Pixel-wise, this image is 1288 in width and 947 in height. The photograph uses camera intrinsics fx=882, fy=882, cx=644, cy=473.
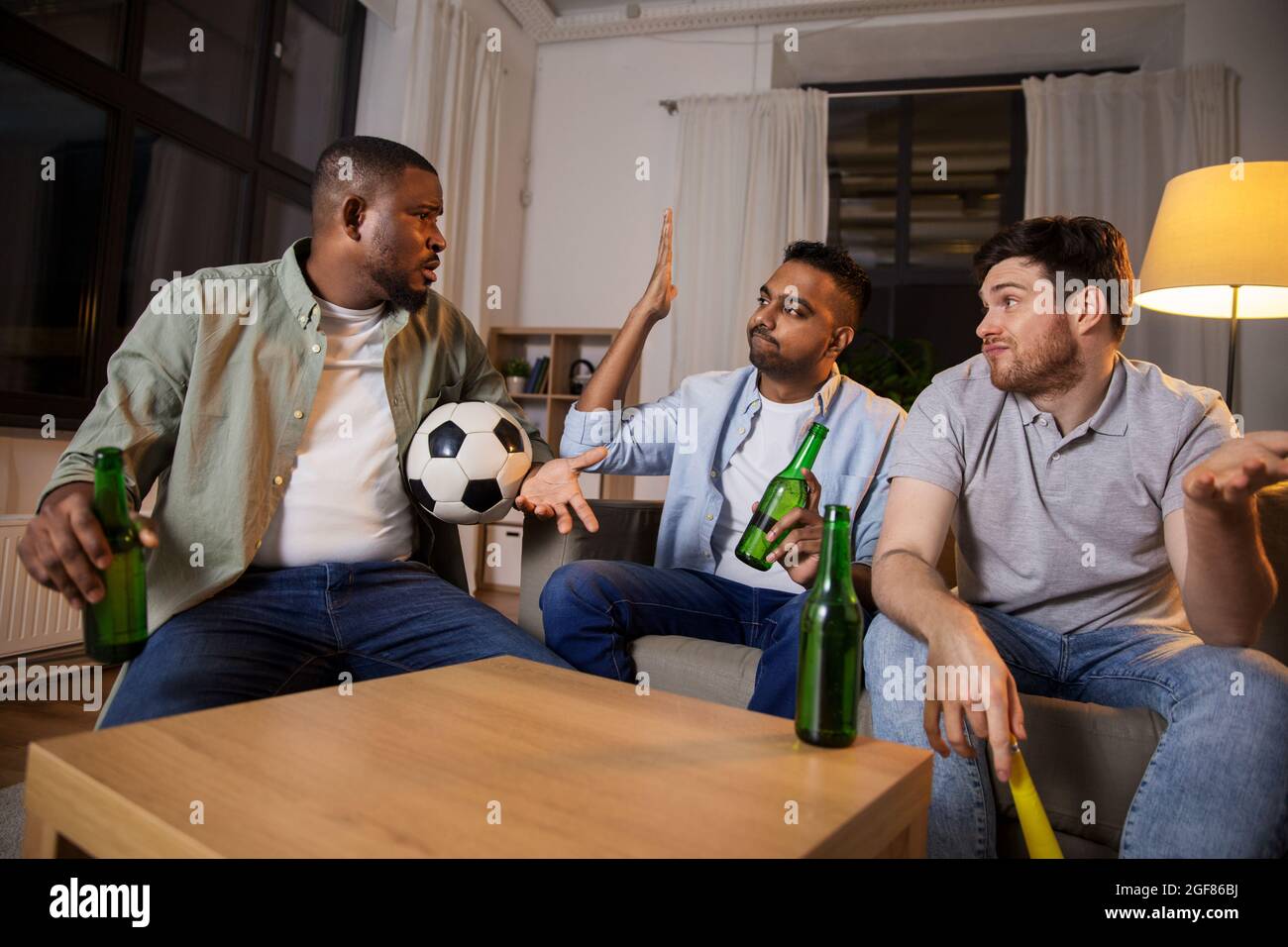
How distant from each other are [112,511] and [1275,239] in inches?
105

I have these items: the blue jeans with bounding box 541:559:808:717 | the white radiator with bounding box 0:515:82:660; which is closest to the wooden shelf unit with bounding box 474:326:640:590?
the white radiator with bounding box 0:515:82:660

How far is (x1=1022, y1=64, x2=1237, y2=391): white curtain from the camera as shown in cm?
408

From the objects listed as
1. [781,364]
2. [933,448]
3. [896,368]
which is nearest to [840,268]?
[781,364]

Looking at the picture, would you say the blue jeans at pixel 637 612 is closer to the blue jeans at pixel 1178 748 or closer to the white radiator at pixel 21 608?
the blue jeans at pixel 1178 748

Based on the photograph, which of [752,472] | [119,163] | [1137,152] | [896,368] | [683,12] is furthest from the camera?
[683,12]

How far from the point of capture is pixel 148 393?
1402mm

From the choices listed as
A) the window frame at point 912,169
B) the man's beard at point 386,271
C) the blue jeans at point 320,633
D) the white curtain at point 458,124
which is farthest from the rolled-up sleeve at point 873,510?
the window frame at point 912,169

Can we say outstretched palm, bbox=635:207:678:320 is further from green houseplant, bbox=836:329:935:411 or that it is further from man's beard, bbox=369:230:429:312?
green houseplant, bbox=836:329:935:411

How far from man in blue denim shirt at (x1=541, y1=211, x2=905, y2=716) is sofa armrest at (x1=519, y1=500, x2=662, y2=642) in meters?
0.07

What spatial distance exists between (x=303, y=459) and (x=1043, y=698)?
1.23 meters

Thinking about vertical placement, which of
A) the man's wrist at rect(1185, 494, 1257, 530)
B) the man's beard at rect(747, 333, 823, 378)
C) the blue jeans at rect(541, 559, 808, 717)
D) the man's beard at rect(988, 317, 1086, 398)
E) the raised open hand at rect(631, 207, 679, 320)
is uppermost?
the raised open hand at rect(631, 207, 679, 320)

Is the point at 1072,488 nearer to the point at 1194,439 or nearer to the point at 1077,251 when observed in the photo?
the point at 1194,439
